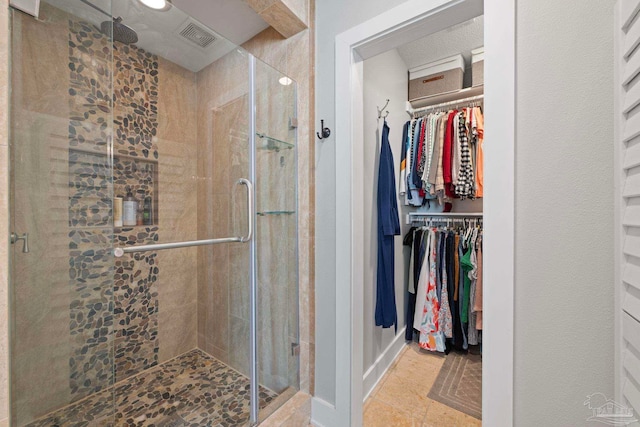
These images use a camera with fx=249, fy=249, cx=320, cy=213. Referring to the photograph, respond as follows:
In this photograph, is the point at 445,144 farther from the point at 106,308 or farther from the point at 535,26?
the point at 106,308

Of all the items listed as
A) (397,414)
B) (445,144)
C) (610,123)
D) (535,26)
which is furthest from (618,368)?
(445,144)

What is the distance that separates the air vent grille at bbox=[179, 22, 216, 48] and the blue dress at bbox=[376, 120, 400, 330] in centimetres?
124

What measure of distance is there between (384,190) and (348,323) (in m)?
0.94

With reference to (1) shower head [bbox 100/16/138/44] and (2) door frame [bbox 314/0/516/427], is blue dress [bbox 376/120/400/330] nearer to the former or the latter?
(2) door frame [bbox 314/0/516/427]

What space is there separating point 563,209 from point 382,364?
1.57 metres

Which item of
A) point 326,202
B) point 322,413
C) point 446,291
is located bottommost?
point 322,413

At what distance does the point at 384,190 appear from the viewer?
1763 mm

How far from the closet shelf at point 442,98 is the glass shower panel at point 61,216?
223cm

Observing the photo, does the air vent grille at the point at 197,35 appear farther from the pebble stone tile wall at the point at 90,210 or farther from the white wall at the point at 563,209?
the white wall at the point at 563,209

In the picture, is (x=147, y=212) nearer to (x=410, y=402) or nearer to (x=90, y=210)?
(x=90, y=210)

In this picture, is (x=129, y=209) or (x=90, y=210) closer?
(x=90, y=210)

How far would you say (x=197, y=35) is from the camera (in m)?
1.31

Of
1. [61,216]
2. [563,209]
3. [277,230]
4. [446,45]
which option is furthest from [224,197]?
[446,45]
